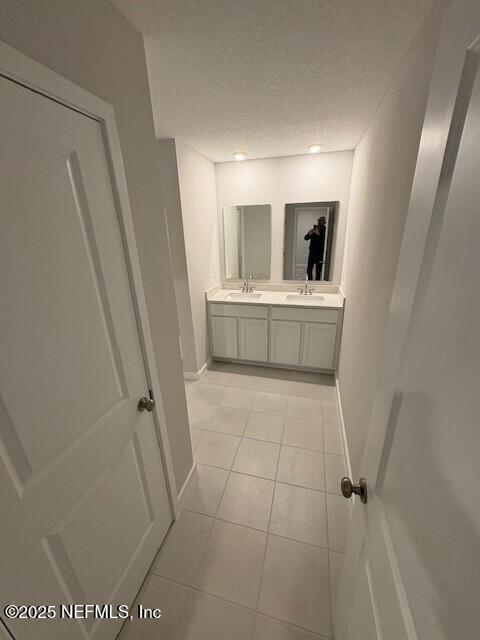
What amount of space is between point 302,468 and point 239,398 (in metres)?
0.91

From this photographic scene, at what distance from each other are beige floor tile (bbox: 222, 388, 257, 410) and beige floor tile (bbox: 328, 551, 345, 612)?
1.21m

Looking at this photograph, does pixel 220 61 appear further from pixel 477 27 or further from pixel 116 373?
pixel 116 373

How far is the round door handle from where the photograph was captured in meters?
1.08

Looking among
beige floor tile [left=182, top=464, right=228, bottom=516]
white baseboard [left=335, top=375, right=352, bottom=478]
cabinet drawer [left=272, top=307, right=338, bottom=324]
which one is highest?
cabinet drawer [left=272, top=307, right=338, bottom=324]

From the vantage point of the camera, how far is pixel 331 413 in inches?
89.8

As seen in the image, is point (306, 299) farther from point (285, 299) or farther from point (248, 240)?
point (248, 240)

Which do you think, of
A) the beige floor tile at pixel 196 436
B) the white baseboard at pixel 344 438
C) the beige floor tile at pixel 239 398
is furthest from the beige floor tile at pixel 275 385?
the beige floor tile at pixel 196 436

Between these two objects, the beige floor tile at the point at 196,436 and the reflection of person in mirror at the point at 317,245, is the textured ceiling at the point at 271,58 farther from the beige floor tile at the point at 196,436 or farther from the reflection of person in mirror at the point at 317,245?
the beige floor tile at the point at 196,436

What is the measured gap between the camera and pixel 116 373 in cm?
95

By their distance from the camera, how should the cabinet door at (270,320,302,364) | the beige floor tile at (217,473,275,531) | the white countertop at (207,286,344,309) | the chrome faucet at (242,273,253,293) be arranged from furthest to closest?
the chrome faucet at (242,273,253,293), the cabinet door at (270,320,302,364), the white countertop at (207,286,344,309), the beige floor tile at (217,473,275,531)

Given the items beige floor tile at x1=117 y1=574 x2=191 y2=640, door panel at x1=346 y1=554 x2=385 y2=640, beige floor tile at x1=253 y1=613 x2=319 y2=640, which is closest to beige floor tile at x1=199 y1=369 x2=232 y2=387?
beige floor tile at x1=117 y1=574 x2=191 y2=640

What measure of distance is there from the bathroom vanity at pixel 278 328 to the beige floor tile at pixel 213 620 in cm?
201

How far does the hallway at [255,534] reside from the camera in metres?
1.08

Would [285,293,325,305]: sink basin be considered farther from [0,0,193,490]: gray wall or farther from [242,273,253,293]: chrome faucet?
[0,0,193,490]: gray wall
